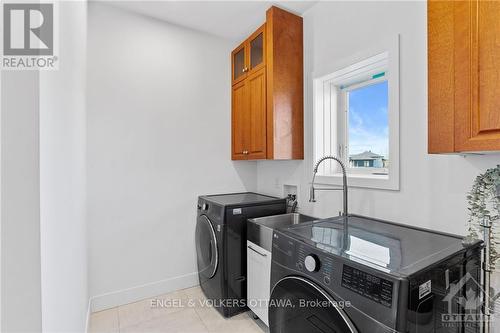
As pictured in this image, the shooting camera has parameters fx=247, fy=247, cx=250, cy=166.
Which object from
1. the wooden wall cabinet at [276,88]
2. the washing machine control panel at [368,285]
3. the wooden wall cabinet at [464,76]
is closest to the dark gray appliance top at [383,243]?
the washing machine control panel at [368,285]

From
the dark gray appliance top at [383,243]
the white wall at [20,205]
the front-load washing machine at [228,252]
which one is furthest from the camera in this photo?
the front-load washing machine at [228,252]

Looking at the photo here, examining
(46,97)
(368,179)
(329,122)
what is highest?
(329,122)

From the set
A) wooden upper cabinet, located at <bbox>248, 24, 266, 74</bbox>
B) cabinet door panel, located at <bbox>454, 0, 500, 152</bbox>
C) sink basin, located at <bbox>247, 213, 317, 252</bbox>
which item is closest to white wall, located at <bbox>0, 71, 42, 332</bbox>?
sink basin, located at <bbox>247, 213, 317, 252</bbox>

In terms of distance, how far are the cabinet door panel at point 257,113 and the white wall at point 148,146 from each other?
438 millimetres

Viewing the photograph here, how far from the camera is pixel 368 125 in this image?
1869mm

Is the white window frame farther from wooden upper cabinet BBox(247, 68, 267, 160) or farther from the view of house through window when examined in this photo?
wooden upper cabinet BBox(247, 68, 267, 160)

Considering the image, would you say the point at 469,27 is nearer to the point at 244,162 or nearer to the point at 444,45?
the point at 444,45

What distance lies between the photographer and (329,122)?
2.09 meters

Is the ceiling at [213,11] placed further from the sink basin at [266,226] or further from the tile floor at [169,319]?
the tile floor at [169,319]

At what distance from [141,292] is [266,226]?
55.0 inches

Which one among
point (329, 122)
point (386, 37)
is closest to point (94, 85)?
point (329, 122)

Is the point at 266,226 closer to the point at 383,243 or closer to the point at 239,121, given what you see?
the point at 383,243

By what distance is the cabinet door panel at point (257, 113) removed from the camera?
2182 millimetres

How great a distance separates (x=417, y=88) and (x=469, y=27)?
0.51 meters
